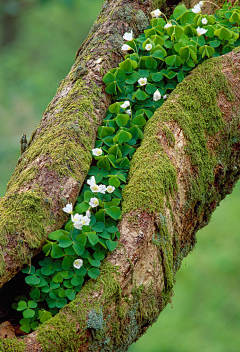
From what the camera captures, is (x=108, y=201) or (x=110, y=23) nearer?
(x=108, y=201)

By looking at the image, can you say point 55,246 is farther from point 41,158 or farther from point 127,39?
point 127,39

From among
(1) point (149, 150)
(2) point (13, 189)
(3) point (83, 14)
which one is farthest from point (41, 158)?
(3) point (83, 14)

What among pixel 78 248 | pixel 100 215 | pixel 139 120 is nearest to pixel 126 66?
pixel 139 120

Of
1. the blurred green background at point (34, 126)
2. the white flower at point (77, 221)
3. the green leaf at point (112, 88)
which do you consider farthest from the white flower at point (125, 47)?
the blurred green background at point (34, 126)

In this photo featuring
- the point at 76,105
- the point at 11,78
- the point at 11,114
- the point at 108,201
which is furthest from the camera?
the point at 11,78

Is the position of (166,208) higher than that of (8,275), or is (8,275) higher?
(8,275)

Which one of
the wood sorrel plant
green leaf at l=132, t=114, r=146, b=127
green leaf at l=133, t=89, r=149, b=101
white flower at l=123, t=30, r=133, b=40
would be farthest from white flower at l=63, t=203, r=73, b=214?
white flower at l=123, t=30, r=133, b=40
